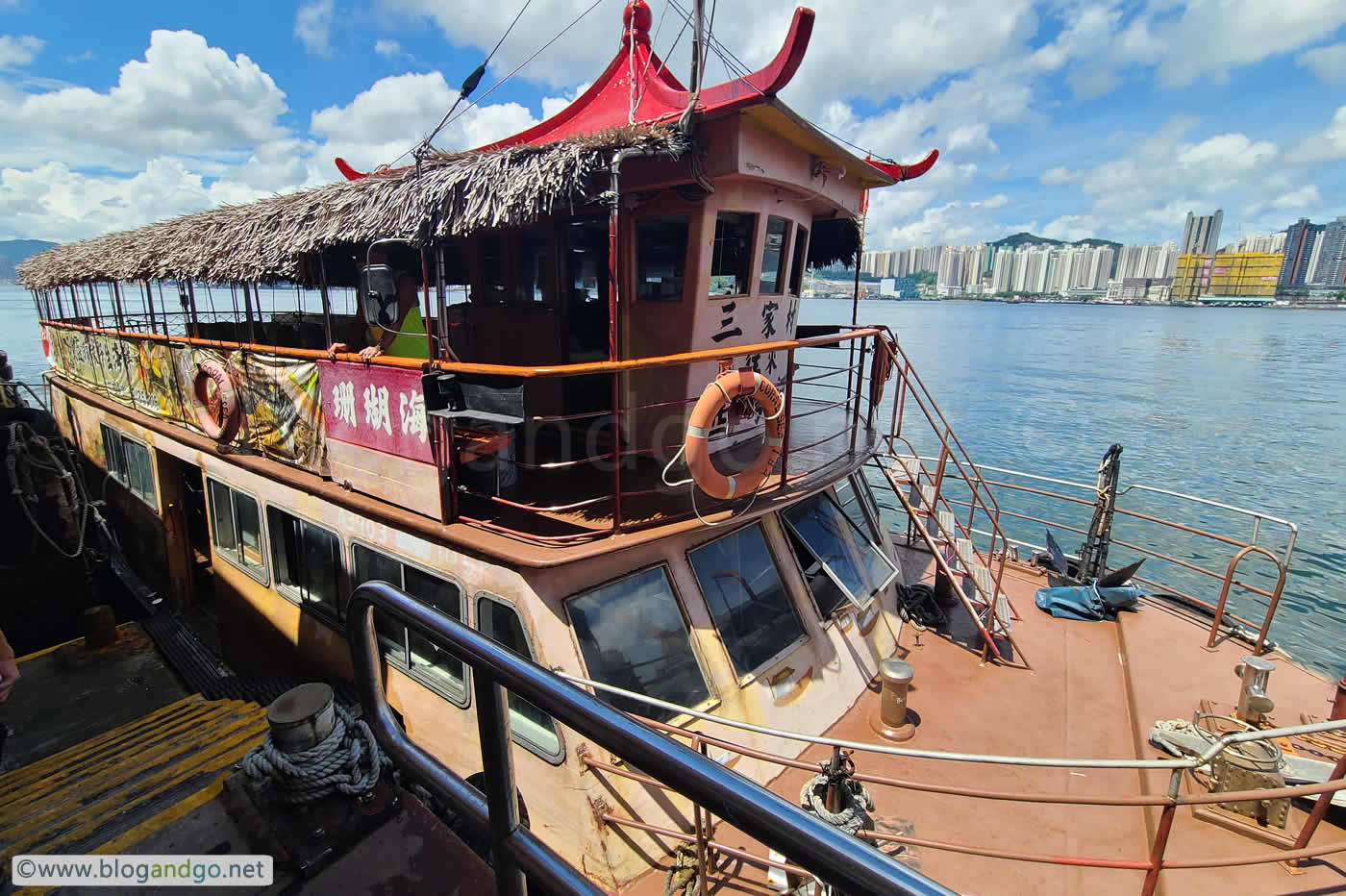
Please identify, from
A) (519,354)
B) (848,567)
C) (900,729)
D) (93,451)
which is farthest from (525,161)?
(93,451)

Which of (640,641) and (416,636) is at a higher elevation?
(640,641)

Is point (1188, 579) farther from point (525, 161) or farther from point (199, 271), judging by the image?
point (199, 271)

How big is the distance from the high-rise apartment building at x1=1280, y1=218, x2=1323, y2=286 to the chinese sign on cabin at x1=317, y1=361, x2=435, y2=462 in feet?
649

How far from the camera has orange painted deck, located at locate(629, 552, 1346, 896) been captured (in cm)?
430

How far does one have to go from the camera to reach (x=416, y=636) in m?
5.34

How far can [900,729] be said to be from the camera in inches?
217

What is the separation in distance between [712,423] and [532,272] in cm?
422

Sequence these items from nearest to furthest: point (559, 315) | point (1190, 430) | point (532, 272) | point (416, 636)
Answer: point (416, 636) < point (559, 315) < point (532, 272) < point (1190, 430)

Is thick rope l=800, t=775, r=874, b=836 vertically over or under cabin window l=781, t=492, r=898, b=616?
under

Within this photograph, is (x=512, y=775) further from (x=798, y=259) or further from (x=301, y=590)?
(x=798, y=259)

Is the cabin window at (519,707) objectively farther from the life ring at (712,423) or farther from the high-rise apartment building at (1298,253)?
the high-rise apartment building at (1298,253)

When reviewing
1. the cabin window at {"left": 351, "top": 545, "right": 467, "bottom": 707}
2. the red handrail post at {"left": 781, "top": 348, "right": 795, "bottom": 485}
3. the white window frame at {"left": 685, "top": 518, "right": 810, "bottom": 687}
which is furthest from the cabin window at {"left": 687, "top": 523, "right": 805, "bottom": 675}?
the cabin window at {"left": 351, "top": 545, "right": 467, "bottom": 707}

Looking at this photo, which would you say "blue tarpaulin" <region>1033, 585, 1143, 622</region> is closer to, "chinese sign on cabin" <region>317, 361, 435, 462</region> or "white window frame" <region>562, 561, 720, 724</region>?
"white window frame" <region>562, 561, 720, 724</region>

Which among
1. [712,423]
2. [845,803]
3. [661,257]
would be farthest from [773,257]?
[845,803]
